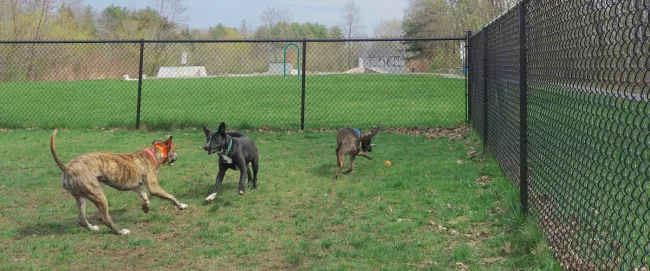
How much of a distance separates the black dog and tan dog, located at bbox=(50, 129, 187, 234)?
0.44 meters

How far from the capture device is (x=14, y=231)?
5.01 metres

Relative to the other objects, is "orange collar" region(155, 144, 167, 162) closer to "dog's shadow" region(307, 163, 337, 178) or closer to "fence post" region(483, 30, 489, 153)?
"dog's shadow" region(307, 163, 337, 178)

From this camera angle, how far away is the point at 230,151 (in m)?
6.21

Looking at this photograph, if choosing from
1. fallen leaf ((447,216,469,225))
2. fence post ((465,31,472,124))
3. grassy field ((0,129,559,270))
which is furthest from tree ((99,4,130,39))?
fallen leaf ((447,216,469,225))

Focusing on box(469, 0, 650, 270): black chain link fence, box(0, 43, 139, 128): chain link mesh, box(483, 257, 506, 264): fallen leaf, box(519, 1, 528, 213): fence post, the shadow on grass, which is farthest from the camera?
box(0, 43, 139, 128): chain link mesh

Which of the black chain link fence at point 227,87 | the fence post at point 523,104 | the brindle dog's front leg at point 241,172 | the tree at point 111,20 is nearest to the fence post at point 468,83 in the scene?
the black chain link fence at point 227,87

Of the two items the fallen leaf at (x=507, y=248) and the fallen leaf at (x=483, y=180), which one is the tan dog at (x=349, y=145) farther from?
the fallen leaf at (x=507, y=248)

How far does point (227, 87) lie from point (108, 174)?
18.5 m

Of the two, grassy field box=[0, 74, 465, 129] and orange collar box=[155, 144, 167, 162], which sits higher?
grassy field box=[0, 74, 465, 129]

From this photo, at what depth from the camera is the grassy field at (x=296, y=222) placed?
13.7 ft

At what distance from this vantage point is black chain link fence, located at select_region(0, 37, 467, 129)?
12.5m

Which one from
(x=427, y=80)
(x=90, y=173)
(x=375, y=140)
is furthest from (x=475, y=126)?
(x=427, y=80)

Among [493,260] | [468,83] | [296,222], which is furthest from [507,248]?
[468,83]

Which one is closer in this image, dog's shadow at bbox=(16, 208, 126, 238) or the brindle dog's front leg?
dog's shadow at bbox=(16, 208, 126, 238)
